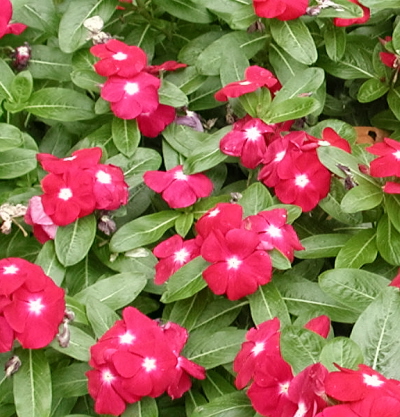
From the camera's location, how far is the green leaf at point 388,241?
1309mm

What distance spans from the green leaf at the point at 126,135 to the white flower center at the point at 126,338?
47 cm

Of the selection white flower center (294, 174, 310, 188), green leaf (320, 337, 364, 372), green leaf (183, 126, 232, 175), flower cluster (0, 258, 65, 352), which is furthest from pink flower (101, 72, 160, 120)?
green leaf (320, 337, 364, 372)

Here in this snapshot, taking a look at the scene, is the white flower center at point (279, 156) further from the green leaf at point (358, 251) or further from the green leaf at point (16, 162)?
the green leaf at point (16, 162)

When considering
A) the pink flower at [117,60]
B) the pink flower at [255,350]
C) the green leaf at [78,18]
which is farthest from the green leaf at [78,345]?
the green leaf at [78,18]

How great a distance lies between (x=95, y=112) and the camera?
1.56m

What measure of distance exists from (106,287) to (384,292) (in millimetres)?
503

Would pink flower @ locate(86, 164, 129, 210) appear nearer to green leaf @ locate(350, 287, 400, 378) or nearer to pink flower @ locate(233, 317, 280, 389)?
pink flower @ locate(233, 317, 280, 389)

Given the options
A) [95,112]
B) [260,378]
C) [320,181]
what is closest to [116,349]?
[260,378]

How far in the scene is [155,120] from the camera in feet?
5.13

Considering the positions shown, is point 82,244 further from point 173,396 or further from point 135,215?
point 173,396

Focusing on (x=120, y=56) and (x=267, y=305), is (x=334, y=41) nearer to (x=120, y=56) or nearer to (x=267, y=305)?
(x=120, y=56)

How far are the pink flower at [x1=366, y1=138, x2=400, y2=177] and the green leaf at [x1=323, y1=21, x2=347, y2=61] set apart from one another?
1.25 ft

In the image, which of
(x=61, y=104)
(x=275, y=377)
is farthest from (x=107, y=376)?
(x=61, y=104)

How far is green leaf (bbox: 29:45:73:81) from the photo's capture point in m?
1.69
